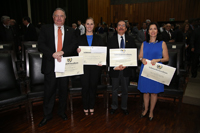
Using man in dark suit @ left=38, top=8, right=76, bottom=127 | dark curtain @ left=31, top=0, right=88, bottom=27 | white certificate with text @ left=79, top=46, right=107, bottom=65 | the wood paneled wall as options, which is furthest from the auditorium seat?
the wood paneled wall

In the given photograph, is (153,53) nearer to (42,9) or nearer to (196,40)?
(196,40)

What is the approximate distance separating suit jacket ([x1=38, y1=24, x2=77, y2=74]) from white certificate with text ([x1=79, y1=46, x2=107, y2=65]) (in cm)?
18

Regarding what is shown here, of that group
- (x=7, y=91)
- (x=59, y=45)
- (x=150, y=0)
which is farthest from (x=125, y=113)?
(x=150, y=0)

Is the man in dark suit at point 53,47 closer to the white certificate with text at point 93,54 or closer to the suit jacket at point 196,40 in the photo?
the white certificate with text at point 93,54

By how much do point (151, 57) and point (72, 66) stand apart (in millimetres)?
1194

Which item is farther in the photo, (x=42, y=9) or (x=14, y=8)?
(x=42, y=9)

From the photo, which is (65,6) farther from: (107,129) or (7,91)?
(107,129)

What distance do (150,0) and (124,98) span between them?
1162 centimetres

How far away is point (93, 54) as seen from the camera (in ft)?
7.02

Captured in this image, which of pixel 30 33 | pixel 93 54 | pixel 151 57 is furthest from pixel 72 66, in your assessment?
pixel 30 33

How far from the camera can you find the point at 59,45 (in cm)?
203

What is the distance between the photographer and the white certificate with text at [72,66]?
2006 millimetres

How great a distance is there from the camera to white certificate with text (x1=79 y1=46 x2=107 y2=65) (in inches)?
83.2

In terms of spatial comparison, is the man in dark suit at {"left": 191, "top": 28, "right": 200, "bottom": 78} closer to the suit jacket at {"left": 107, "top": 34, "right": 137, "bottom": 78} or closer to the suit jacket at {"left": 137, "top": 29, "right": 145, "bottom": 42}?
the suit jacket at {"left": 137, "top": 29, "right": 145, "bottom": 42}
